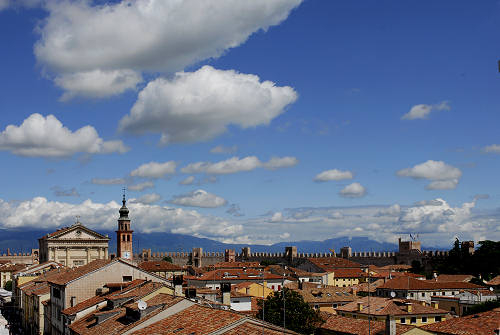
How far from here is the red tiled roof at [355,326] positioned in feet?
125

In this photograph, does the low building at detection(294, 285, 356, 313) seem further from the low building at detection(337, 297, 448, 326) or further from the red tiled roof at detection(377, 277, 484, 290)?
the low building at detection(337, 297, 448, 326)

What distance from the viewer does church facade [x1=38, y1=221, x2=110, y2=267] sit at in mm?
115688

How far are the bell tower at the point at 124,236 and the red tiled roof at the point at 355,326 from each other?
61418mm

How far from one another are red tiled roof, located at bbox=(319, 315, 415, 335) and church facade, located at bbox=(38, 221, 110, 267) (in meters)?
80.3

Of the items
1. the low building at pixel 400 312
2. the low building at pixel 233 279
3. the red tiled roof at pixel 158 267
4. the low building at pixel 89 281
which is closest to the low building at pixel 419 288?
the low building at pixel 233 279

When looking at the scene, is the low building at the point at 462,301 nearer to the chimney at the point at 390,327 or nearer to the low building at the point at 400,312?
the low building at the point at 400,312

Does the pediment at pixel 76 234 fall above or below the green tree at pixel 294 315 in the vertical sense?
above

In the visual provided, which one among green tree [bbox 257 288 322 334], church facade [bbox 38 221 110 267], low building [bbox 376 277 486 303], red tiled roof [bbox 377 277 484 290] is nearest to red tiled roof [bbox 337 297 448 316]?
green tree [bbox 257 288 322 334]

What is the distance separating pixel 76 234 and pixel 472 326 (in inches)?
3570

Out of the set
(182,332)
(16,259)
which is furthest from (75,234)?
(182,332)

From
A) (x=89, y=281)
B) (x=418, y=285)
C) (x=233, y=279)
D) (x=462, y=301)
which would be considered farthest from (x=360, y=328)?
(x=233, y=279)

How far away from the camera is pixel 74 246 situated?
118m

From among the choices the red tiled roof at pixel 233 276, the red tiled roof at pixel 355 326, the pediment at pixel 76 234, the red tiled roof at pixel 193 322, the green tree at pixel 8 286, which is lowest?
the green tree at pixel 8 286

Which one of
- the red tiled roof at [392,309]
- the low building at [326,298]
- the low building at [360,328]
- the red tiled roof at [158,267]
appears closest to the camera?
the low building at [360,328]
